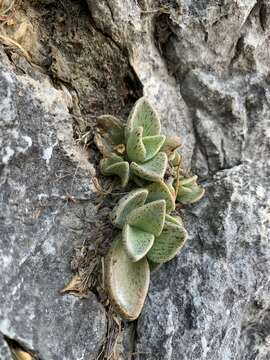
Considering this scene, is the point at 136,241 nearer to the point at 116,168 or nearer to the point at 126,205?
the point at 126,205

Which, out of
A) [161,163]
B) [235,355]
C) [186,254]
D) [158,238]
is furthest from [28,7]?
[235,355]

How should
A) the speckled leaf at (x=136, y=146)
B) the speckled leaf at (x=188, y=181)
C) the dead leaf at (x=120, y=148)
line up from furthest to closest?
1. the speckled leaf at (x=188, y=181)
2. the dead leaf at (x=120, y=148)
3. the speckled leaf at (x=136, y=146)

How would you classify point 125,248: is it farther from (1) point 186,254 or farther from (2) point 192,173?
(2) point 192,173

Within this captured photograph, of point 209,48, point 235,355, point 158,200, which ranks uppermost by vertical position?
point 209,48

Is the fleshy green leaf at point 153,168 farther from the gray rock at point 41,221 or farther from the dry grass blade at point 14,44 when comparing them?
the dry grass blade at point 14,44

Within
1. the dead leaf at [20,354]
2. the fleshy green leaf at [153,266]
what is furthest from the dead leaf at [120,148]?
the dead leaf at [20,354]
